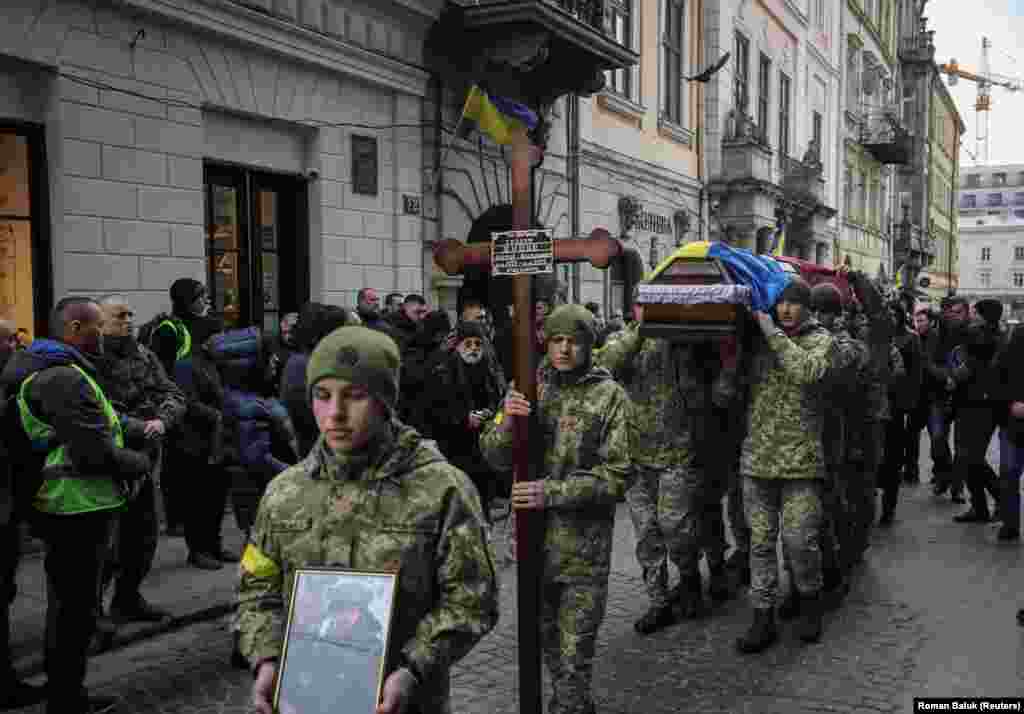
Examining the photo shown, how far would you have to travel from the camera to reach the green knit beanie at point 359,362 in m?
2.24

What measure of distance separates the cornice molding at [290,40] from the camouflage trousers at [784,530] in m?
6.17

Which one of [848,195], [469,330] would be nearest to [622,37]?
[469,330]

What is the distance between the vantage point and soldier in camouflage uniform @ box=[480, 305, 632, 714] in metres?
3.69

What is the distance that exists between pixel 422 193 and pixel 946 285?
205ft

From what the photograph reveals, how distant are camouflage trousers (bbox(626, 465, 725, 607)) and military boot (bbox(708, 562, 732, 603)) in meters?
0.41

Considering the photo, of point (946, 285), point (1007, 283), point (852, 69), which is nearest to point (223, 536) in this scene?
point (852, 69)

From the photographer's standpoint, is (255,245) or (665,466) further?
(255,245)

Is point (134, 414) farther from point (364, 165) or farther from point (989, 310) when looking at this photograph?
point (989, 310)

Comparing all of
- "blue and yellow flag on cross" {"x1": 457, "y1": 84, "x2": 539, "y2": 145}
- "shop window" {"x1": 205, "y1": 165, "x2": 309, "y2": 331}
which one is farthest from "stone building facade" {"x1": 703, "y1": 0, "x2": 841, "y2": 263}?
"shop window" {"x1": 205, "y1": 165, "x2": 309, "y2": 331}

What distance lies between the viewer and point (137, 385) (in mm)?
5281

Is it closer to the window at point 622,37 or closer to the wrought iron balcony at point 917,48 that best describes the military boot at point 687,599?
the window at point 622,37

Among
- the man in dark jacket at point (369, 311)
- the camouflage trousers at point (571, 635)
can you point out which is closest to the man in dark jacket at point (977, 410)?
the man in dark jacket at point (369, 311)

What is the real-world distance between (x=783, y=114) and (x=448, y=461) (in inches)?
863

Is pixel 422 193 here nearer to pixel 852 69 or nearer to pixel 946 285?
pixel 852 69
